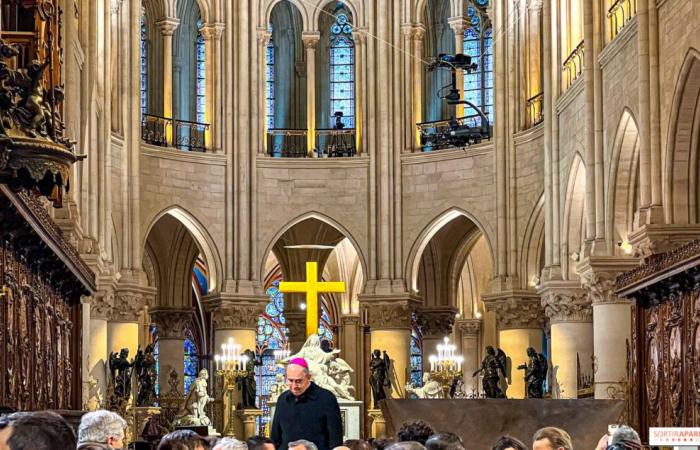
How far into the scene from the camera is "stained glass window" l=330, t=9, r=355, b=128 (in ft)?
130

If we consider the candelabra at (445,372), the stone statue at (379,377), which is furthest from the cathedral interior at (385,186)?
the candelabra at (445,372)

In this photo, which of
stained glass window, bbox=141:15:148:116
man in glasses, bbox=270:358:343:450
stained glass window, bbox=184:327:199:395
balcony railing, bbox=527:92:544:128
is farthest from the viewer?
stained glass window, bbox=184:327:199:395

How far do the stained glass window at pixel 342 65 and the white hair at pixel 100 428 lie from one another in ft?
108

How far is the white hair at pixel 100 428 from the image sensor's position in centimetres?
700

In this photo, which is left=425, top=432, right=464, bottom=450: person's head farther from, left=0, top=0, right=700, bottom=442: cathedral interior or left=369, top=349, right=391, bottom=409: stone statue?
left=369, top=349, right=391, bottom=409: stone statue

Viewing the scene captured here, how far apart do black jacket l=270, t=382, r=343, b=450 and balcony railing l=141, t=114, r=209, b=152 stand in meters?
26.9

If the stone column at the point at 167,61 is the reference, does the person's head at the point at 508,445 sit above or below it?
below

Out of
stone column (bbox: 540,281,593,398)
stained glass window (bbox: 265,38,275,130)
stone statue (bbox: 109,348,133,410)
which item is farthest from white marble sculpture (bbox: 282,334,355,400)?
stained glass window (bbox: 265,38,275,130)

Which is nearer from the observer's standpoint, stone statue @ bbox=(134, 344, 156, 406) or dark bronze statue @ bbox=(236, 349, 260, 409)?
stone statue @ bbox=(134, 344, 156, 406)

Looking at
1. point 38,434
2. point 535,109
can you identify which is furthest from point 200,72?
point 38,434

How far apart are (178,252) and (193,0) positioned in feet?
22.1

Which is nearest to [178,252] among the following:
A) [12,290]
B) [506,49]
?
[506,49]

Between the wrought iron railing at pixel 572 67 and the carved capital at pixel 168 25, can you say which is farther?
the carved capital at pixel 168 25

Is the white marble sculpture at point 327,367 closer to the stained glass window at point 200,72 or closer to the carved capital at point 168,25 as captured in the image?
the stained glass window at point 200,72
